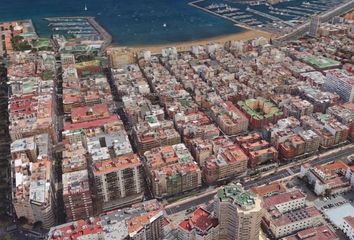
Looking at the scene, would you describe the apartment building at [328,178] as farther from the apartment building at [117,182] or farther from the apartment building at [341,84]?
the apartment building at [117,182]

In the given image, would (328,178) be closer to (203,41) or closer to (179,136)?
(179,136)

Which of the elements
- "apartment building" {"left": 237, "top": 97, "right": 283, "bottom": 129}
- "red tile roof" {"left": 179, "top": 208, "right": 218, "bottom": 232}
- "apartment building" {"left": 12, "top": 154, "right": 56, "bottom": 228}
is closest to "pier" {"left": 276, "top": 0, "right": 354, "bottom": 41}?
"apartment building" {"left": 237, "top": 97, "right": 283, "bottom": 129}

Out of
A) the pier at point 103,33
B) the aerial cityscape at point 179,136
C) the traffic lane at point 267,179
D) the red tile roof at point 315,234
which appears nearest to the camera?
the red tile roof at point 315,234

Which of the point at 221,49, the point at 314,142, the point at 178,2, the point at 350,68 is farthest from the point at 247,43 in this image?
the point at 178,2

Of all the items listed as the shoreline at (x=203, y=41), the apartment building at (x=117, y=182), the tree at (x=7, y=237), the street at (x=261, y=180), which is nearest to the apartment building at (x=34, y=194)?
the tree at (x=7, y=237)

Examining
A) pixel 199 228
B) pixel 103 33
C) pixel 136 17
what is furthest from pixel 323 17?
pixel 199 228

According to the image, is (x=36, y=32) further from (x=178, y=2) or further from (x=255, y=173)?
(x=255, y=173)
